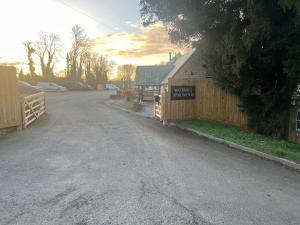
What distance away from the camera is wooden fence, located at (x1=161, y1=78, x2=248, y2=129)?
11.8 meters

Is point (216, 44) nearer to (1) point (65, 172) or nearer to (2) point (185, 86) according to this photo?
(2) point (185, 86)

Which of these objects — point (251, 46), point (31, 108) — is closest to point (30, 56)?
point (31, 108)

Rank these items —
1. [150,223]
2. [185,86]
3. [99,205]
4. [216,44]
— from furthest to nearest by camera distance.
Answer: [185,86], [216,44], [99,205], [150,223]

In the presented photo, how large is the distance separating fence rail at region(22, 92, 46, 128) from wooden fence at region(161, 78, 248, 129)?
594 cm

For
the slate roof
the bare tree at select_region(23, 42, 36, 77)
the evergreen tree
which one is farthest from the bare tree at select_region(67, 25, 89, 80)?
the evergreen tree

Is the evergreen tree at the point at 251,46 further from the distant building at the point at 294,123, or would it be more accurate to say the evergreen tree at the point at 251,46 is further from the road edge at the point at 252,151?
the road edge at the point at 252,151

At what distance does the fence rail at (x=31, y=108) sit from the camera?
10705 millimetres

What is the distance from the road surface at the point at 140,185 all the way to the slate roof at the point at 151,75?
76.6 ft

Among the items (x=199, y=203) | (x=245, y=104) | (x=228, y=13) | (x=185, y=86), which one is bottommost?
(x=199, y=203)

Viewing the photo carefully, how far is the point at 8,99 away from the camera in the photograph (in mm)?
9922

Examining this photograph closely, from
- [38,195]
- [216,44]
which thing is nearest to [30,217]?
[38,195]

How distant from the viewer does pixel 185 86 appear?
12406 mm

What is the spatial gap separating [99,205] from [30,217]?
0.96 m

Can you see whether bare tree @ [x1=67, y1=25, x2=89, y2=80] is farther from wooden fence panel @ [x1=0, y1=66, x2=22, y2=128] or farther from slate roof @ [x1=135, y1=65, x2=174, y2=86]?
wooden fence panel @ [x1=0, y1=66, x2=22, y2=128]
